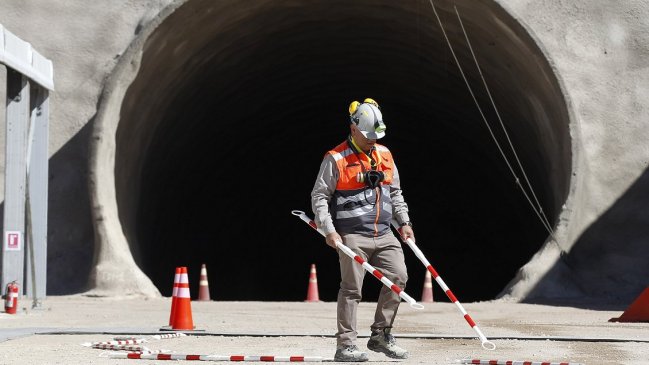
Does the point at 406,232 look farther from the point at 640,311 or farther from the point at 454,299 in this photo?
the point at 640,311

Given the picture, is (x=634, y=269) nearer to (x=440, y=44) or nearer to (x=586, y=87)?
(x=586, y=87)

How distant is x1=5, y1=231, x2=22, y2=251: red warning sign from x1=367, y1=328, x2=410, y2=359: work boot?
7.49 m

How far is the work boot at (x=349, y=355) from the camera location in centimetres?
760

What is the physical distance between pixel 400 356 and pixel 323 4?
11540mm

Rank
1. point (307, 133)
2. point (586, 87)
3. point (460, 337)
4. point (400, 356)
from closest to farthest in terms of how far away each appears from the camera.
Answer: point (400, 356), point (460, 337), point (586, 87), point (307, 133)

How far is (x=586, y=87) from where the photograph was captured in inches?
705

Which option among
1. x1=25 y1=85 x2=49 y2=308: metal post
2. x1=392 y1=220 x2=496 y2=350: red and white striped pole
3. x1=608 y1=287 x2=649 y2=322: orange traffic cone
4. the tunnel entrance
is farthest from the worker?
the tunnel entrance

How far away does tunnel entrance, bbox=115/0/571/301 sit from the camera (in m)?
17.5

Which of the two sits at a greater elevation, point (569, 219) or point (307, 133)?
point (307, 133)

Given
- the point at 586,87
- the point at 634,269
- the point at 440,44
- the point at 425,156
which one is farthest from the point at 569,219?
the point at 425,156

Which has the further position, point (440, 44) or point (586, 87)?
point (440, 44)

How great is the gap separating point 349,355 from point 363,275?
0.59 metres

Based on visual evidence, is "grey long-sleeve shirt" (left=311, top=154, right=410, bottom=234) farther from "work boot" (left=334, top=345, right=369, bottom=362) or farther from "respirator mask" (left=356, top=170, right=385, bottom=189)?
"work boot" (left=334, top=345, right=369, bottom=362)

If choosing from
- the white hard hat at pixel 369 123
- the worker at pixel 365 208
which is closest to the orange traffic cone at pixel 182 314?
the worker at pixel 365 208
